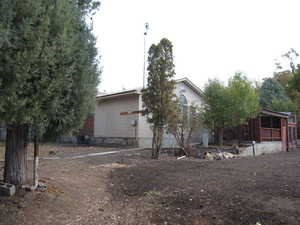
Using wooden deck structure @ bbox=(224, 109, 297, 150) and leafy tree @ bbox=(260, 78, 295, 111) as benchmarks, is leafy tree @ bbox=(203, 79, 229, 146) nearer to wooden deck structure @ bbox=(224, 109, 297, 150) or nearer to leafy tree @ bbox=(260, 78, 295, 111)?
wooden deck structure @ bbox=(224, 109, 297, 150)

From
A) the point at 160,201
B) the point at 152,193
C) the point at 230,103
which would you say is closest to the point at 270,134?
the point at 230,103

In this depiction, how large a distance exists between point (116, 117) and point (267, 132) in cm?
1082

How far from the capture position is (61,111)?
401 cm

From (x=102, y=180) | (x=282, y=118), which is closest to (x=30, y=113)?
(x=102, y=180)

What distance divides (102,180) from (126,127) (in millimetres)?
9983

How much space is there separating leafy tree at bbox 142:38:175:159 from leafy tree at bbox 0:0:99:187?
19.9 feet

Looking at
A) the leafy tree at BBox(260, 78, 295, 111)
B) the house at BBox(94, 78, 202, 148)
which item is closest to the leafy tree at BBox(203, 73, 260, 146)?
Answer: the house at BBox(94, 78, 202, 148)

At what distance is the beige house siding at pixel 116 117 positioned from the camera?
15891mm

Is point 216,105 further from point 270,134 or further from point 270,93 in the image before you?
point 270,93

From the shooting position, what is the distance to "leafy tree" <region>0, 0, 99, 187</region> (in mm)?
3066

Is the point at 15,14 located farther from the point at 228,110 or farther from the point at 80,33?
the point at 228,110

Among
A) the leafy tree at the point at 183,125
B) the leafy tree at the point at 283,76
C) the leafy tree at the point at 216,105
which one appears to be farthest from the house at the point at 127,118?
the leafy tree at the point at 283,76

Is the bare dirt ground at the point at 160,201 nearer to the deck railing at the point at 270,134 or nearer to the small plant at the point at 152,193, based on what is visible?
the small plant at the point at 152,193

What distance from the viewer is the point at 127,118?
16156 millimetres
